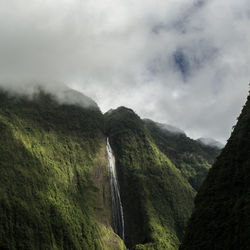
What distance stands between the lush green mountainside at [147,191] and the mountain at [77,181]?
508mm

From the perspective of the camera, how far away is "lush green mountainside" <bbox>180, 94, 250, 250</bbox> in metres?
33.7

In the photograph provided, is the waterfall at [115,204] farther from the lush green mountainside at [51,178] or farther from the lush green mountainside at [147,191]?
the lush green mountainside at [51,178]

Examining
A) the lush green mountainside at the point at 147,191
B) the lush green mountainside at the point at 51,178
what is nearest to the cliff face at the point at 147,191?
the lush green mountainside at the point at 147,191

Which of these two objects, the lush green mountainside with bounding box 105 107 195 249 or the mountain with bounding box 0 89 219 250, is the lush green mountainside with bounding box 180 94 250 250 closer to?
the mountain with bounding box 0 89 219 250

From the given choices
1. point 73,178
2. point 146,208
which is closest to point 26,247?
point 73,178

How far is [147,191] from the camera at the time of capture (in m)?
150

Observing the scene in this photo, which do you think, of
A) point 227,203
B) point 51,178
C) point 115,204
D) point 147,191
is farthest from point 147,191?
point 227,203

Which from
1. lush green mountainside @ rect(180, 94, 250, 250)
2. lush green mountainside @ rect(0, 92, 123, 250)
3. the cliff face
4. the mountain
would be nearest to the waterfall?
the mountain

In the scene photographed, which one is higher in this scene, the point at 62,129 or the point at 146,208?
the point at 62,129

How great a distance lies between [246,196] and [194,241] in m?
9.25

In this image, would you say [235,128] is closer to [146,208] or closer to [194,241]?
[194,241]

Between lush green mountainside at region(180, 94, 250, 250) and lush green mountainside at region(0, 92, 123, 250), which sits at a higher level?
lush green mountainside at region(0, 92, 123, 250)

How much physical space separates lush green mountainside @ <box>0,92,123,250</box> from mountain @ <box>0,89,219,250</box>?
355 millimetres

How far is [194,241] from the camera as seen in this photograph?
1519 inches
